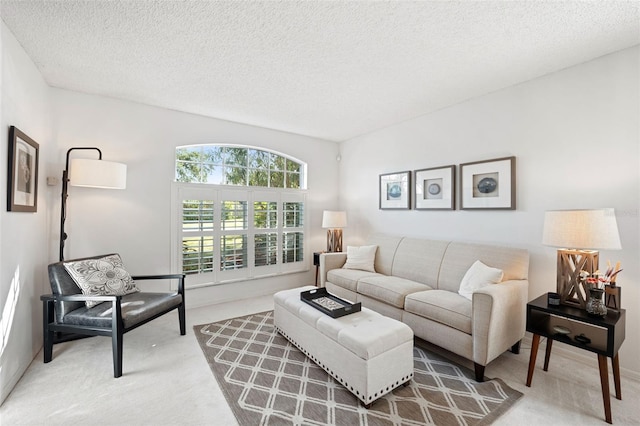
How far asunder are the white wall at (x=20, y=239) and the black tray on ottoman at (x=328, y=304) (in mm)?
2168

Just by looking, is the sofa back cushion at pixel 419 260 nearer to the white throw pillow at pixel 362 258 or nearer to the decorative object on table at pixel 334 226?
the white throw pillow at pixel 362 258

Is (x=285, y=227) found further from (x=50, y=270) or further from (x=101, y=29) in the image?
(x=101, y=29)

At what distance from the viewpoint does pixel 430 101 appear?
129 inches

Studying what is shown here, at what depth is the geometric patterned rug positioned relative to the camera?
1.71 meters

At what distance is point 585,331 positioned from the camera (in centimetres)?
215

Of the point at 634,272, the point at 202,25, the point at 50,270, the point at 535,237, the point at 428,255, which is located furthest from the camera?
the point at 428,255

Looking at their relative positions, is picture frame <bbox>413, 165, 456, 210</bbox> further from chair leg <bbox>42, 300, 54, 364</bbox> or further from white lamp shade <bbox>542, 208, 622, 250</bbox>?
chair leg <bbox>42, 300, 54, 364</bbox>

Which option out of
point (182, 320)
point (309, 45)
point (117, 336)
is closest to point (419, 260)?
point (309, 45)

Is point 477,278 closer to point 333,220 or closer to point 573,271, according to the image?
point 573,271

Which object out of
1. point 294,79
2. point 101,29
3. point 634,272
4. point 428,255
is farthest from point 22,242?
point 634,272

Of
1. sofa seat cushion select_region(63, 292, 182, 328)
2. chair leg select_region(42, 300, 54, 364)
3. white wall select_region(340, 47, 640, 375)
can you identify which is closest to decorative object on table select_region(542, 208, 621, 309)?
white wall select_region(340, 47, 640, 375)

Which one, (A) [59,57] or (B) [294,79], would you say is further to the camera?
(B) [294,79]

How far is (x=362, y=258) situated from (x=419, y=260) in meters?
0.79

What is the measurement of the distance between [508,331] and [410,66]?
7.89ft
